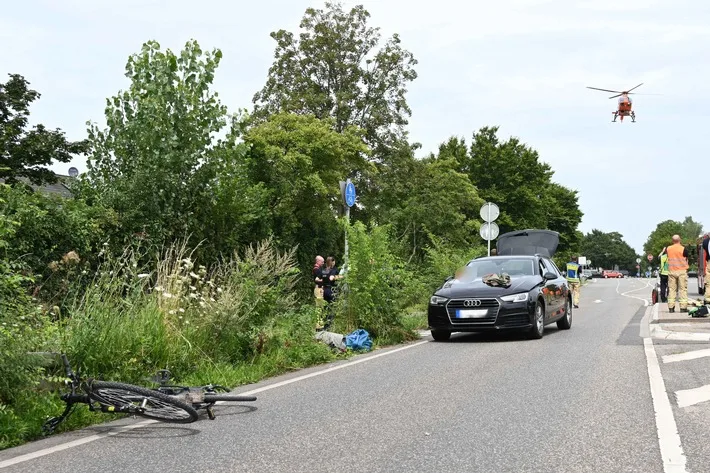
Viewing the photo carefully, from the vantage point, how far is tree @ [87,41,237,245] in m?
15.4

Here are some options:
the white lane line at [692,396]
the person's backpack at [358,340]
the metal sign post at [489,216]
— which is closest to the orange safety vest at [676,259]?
the metal sign post at [489,216]

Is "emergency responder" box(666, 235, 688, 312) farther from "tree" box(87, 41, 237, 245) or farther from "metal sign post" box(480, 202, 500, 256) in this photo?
"tree" box(87, 41, 237, 245)

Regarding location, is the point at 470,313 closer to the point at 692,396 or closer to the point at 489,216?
the point at 692,396

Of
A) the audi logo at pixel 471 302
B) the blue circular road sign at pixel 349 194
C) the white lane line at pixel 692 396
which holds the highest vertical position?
the blue circular road sign at pixel 349 194

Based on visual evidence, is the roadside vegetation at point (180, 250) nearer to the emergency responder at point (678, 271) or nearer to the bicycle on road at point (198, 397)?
the bicycle on road at point (198, 397)

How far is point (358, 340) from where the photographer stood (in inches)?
499

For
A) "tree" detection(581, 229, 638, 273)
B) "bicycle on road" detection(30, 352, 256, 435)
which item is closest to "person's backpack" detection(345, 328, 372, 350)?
"bicycle on road" detection(30, 352, 256, 435)

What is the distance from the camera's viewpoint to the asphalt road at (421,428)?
518 centimetres

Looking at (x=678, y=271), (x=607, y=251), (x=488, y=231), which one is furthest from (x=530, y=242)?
(x=607, y=251)

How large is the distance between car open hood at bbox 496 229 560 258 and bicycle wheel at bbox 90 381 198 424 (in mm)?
23936

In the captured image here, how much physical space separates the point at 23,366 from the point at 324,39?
121 ft

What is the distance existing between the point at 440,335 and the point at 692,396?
6605mm

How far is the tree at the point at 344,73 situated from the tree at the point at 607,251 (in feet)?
513

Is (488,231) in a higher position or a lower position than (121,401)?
higher
